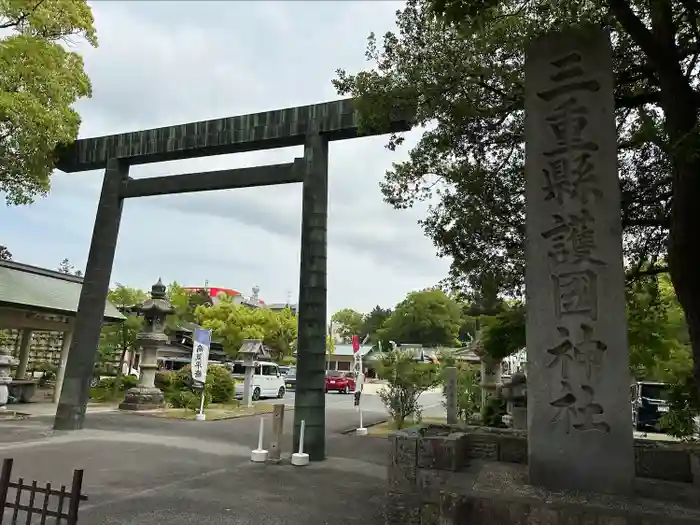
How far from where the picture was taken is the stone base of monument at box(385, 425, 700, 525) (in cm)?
373

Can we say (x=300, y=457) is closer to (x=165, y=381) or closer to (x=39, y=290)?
(x=39, y=290)

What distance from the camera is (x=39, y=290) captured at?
16062 mm

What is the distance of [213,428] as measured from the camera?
13281mm

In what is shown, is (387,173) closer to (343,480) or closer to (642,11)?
(642,11)

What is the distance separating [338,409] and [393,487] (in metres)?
15.3

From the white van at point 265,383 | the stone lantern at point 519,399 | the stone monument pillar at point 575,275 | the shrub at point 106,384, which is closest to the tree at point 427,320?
the white van at point 265,383

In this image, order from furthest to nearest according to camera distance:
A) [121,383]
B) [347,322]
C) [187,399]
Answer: [347,322] → [121,383] → [187,399]

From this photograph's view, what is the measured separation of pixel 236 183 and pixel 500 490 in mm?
8209

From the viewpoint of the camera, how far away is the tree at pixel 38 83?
9.98 m

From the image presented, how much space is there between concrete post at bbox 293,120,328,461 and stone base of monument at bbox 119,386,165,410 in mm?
10159

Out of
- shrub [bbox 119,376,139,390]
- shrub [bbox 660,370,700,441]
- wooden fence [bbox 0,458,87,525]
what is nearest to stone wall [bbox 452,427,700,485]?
shrub [bbox 660,370,700,441]

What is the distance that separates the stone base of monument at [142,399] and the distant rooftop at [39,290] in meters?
2.88

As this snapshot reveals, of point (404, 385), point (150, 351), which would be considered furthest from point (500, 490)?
point (150, 351)

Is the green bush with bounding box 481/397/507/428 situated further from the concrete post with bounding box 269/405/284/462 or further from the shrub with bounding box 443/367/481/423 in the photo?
the concrete post with bounding box 269/405/284/462
